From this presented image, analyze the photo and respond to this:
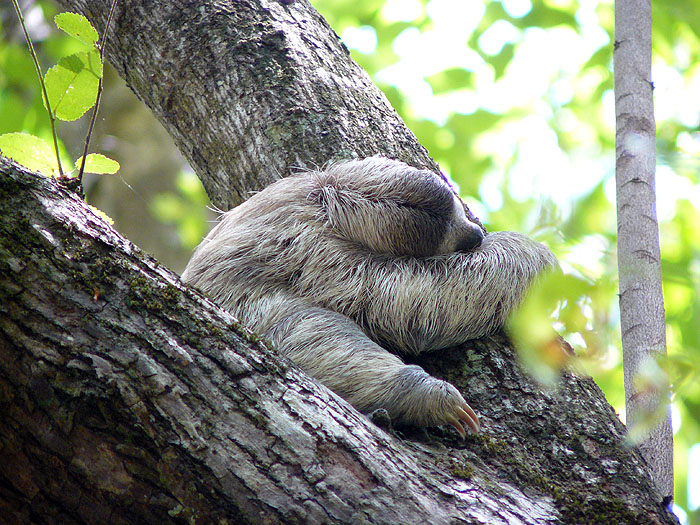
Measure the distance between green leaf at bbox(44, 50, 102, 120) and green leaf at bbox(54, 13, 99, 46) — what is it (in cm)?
7

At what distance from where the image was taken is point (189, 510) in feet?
7.38

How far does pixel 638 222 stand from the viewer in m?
3.40

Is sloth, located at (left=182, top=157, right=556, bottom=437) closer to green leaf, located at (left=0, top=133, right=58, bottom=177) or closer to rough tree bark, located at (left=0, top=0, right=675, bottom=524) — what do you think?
rough tree bark, located at (left=0, top=0, right=675, bottom=524)

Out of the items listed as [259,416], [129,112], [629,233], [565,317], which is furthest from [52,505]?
[129,112]

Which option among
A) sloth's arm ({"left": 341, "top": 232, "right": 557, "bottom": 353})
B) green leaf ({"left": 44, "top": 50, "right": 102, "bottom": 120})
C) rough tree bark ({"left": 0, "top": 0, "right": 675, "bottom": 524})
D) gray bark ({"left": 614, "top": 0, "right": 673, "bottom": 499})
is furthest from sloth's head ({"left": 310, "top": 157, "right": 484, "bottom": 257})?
green leaf ({"left": 44, "top": 50, "right": 102, "bottom": 120})

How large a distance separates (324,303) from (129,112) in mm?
6659

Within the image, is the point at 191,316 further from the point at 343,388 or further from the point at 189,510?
the point at 343,388

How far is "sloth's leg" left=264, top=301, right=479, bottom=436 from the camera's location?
3.12m

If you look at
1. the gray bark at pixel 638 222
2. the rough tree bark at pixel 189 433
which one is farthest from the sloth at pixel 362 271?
the gray bark at pixel 638 222

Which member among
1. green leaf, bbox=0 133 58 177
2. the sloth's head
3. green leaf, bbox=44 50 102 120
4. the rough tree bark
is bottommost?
the rough tree bark

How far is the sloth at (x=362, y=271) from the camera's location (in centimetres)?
351

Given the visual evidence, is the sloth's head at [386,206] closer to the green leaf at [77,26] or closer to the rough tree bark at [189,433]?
the rough tree bark at [189,433]

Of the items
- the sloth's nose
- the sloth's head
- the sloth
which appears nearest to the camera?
the sloth

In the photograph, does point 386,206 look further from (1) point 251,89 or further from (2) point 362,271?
(1) point 251,89
